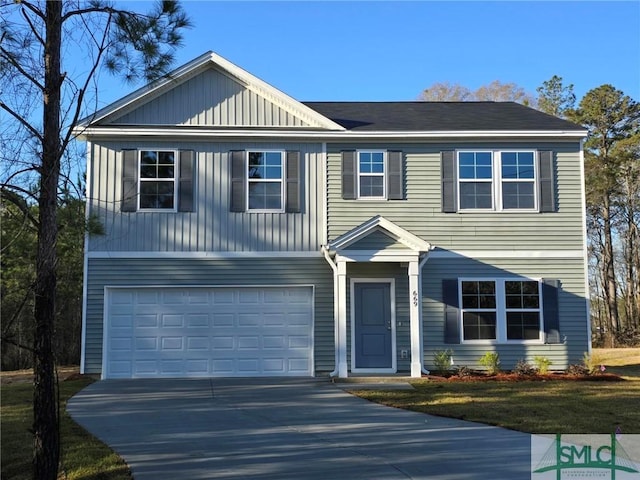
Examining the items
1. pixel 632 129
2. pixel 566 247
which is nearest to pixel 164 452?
pixel 566 247

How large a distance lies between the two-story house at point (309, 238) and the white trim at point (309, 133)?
4 cm

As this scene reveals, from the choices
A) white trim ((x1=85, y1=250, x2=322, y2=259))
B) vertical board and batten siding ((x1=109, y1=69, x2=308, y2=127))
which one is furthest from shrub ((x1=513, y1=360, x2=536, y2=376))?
vertical board and batten siding ((x1=109, y1=69, x2=308, y2=127))

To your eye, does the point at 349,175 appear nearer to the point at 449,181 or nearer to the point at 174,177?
the point at 449,181

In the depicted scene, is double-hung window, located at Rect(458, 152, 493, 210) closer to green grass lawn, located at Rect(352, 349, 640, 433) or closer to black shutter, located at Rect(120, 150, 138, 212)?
green grass lawn, located at Rect(352, 349, 640, 433)

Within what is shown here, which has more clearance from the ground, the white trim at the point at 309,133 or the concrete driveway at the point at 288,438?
the white trim at the point at 309,133

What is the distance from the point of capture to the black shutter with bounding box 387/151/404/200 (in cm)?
1457

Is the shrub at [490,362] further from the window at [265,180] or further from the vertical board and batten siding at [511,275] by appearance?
the window at [265,180]

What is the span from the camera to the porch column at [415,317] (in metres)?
13.4

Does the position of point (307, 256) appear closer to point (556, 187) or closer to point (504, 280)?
point (504, 280)

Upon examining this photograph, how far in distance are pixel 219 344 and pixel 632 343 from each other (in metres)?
20.7

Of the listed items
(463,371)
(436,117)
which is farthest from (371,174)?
(463,371)

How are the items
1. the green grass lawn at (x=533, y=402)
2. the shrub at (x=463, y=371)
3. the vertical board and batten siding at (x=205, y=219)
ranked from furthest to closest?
1. the vertical board and batten siding at (x=205, y=219)
2. the shrub at (x=463, y=371)
3. the green grass lawn at (x=533, y=402)

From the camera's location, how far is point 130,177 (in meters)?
14.1

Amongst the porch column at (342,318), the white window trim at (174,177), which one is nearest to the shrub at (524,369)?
the porch column at (342,318)
